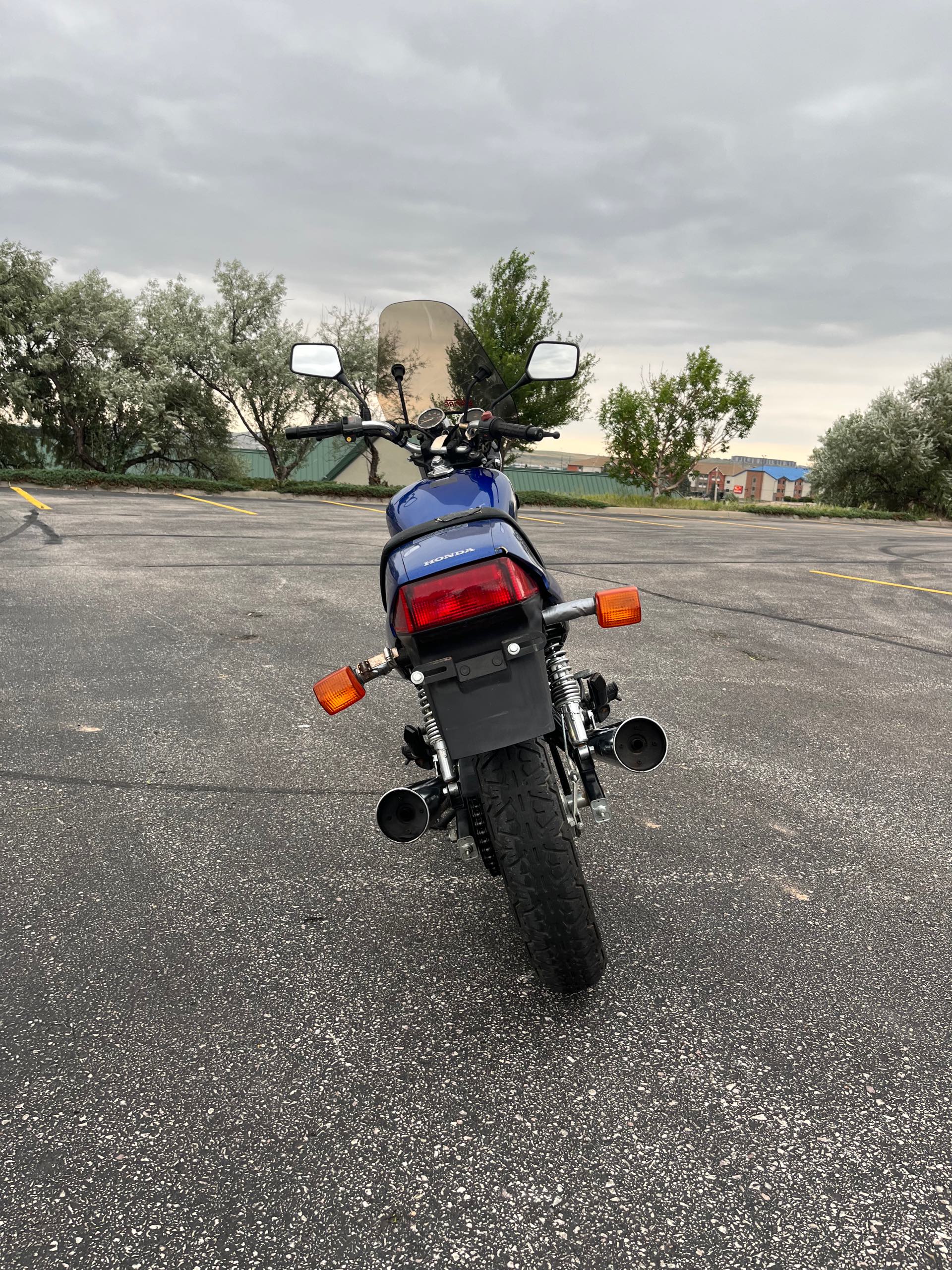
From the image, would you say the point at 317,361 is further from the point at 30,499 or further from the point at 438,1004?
the point at 30,499

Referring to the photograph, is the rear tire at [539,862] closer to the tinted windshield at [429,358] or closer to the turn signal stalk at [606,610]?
the turn signal stalk at [606,610]

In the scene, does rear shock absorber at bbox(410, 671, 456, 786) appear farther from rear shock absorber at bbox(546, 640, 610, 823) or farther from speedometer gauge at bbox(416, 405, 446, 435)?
speedometer gauge at bbox(416, 405, 446, 435)

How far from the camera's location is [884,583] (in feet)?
34.8

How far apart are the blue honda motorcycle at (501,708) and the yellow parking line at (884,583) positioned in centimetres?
880

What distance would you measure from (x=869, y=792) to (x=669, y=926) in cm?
171

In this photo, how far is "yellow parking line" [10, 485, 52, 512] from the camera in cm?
1545

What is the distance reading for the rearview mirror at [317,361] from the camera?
11.8 ft

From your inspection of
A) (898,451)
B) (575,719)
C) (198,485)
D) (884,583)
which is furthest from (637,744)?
(898,451)

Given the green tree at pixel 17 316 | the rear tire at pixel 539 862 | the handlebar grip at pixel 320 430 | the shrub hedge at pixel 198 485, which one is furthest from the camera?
the green tree at pixel 17 316

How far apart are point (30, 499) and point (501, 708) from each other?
60.5 feet

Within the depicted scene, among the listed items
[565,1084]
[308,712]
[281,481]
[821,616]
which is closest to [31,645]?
[308,712]

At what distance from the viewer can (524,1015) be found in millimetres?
2309

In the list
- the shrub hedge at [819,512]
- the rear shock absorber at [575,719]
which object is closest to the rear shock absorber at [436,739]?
the rear shock absorber at [575,719]

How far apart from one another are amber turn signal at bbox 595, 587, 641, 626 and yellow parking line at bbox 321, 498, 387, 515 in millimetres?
16087
